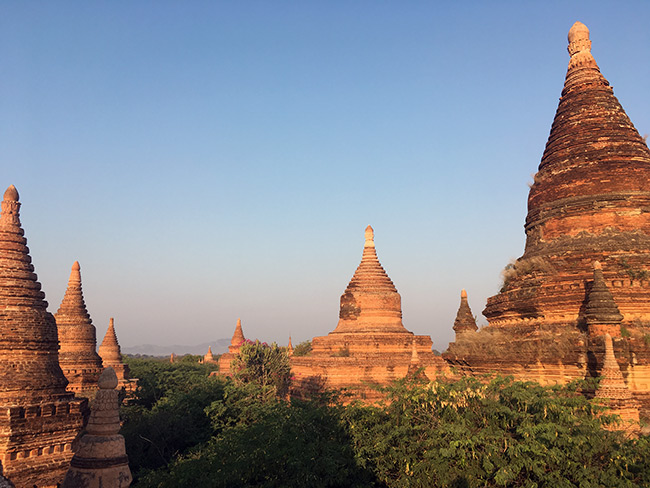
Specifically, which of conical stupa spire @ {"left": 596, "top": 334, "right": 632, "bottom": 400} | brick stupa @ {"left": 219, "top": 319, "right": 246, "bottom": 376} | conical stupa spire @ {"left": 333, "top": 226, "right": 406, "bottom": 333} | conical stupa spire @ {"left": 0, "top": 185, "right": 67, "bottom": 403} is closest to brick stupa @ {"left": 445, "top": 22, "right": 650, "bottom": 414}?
conical stupa spire @ {"left": 596, "top": 334, "right": 632, "bottom": 400}

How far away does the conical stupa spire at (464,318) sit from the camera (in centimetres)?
2752

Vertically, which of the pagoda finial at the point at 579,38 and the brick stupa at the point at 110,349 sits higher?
the pagoda finial at the point at 579,38

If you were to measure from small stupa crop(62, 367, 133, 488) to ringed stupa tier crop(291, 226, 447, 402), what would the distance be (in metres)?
14.1

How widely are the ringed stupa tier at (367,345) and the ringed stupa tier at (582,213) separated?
13.8 ft

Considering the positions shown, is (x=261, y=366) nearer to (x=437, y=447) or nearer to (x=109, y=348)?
(x=109, y=348)

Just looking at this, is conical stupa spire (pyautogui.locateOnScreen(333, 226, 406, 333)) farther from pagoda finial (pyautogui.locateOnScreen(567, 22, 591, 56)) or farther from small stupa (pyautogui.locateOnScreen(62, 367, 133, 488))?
small stupa (pyautogui.locateOnScreen(62, 367, 133, 488))

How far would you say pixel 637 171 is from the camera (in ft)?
61.3

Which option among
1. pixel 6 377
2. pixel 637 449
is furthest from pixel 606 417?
pixel 6 377

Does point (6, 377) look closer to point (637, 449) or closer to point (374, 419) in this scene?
point (374, 419)

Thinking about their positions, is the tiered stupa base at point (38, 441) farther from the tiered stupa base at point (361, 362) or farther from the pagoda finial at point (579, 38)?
the pagoda finial at point (579, 38)

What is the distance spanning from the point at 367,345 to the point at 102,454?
1719 centimetres

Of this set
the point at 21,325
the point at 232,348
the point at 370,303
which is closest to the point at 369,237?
the point at 370,303

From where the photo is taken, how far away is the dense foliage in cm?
960

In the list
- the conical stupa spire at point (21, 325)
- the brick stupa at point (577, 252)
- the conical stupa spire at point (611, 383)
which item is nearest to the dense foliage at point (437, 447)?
the conical stupa spire at point (611, 383)
